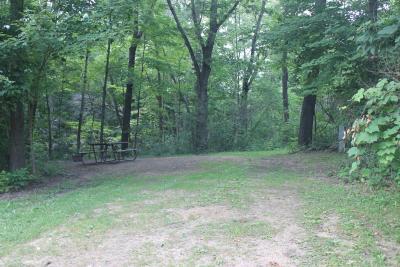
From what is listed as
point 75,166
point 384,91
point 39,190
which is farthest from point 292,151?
point 384,91

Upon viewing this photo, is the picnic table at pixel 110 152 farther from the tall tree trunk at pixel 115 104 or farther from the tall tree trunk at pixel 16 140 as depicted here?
the tall tree trunk at pixel 115 104

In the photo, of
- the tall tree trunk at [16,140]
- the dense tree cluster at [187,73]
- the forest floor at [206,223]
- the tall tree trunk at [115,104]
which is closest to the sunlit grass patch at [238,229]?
the forest floor at [206,223]

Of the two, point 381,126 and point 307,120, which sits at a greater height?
point 307,120

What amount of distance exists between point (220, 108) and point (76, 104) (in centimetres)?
749

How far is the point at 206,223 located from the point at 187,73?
17743 millimetres

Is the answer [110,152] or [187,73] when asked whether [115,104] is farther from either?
[110,152]

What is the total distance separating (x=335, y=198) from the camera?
22.6 feet

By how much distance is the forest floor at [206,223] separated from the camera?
178 inches

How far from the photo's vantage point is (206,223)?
222 inches

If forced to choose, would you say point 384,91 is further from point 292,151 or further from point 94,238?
point 292,151

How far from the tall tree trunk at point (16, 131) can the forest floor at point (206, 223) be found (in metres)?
1.30

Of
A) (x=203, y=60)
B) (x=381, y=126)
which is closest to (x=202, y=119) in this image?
(x=203, y=60)

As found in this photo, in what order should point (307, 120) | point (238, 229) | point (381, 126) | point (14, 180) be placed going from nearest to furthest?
1. point (381, 126)
2. point (238, 229)
3. point (14, 180)
4. point (307, 120)

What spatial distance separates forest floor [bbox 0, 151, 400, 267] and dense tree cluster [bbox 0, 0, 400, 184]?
1.12 meters
